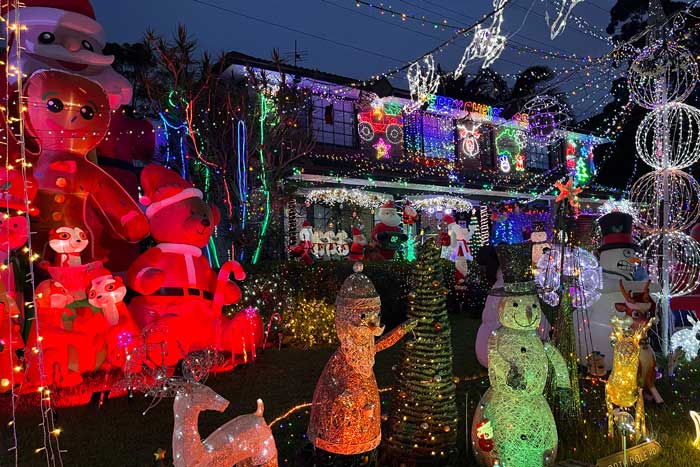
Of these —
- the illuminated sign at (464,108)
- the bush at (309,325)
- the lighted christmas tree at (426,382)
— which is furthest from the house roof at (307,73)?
the lighted christmas tree at (426,382)

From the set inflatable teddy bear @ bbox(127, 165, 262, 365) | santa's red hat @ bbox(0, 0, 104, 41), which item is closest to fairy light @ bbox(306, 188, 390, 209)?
inflatable teddy bear @ bbox(127, 165, 262, 365)

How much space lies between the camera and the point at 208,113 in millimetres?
9711

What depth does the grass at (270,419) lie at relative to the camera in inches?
156

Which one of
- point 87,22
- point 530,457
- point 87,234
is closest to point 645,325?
point 530,457

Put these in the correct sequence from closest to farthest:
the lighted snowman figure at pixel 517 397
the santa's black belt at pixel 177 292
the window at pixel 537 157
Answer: the lighted snowman figure at pixel 517 397 < the santa's black belt at pixel 177 292 < the window at pixel 537 157

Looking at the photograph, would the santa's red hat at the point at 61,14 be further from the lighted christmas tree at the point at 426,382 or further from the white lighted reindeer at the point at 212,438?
the white lighted reindeer at the point at 212,438

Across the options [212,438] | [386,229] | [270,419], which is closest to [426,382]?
[212,438]

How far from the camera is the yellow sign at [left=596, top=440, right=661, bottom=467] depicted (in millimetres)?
3344

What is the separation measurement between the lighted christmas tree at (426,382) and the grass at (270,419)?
0.32m

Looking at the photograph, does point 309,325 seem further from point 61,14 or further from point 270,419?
point 61,14

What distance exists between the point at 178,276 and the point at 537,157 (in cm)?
2094

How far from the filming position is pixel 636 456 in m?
3.59

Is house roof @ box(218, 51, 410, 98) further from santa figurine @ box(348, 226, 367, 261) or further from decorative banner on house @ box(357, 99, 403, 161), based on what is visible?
santa figurine @ box(348, 226, 367, 261)

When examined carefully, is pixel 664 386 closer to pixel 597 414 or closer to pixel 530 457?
pixel 597 414
